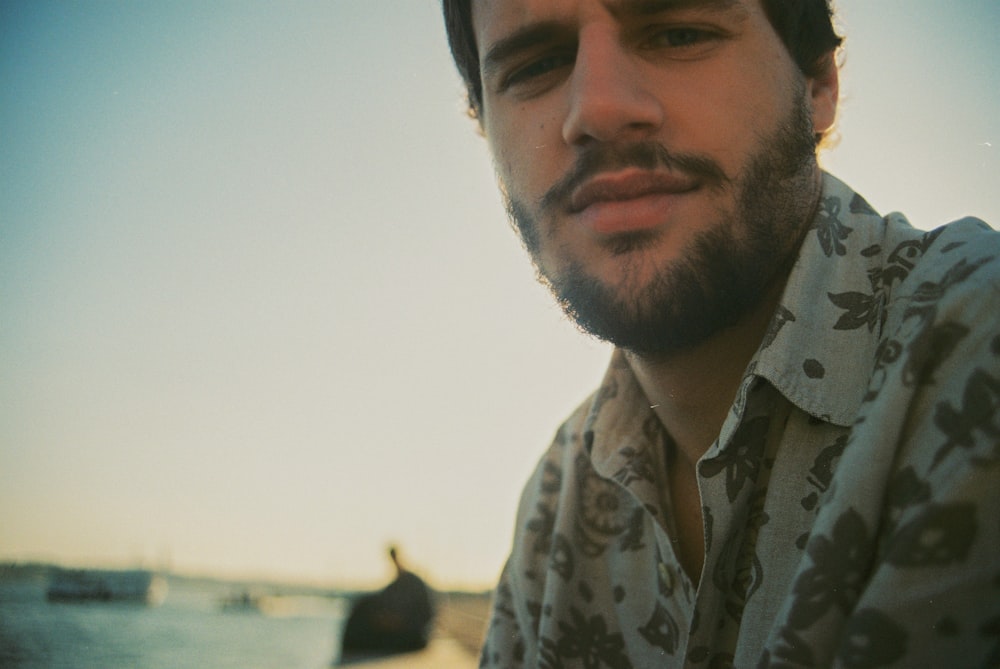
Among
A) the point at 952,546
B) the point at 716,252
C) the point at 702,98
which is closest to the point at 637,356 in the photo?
the point at 716,252

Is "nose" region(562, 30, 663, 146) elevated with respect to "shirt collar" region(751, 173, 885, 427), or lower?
elevated

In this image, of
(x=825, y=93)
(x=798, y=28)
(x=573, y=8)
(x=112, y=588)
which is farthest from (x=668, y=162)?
(x=112, y=588)

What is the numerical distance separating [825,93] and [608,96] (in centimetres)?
85

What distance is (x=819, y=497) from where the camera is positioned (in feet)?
3.65

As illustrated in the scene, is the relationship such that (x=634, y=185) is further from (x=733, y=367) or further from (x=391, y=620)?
(x=391, y=620)

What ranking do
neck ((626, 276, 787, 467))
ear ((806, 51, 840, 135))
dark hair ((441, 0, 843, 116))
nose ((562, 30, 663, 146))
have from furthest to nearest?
ear ((806, 51, 840, 135))
dark hair ((441, 0, 843, 116))
neck ((626, 276, 787, 467))
nose ((562, 30, 663, 146))

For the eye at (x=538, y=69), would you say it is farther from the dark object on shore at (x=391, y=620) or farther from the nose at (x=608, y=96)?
the dark object on shore at (x=391, y=620)

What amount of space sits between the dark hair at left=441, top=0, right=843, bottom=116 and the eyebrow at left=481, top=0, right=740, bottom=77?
195 millimetres

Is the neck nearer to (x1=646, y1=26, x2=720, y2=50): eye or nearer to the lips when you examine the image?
the lips

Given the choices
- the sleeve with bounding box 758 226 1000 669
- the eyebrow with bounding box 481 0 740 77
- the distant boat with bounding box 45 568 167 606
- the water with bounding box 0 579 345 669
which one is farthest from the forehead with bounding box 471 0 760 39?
the distant boat with bounding box 45 568 167 606

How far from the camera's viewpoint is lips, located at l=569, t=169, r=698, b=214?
1404 millimetres

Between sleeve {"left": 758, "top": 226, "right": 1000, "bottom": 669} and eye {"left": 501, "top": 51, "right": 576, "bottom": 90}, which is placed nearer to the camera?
sleeve {"left": 758, "top": 226, "right": 1000, "bottom": 669}

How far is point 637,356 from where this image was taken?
164cm

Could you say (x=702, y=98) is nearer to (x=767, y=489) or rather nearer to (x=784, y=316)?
(x=784, y=316)
